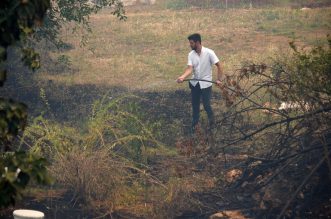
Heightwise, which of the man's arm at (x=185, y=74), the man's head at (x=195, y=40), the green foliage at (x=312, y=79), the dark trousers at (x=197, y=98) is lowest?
the dark trousers at (x=197, y=98)

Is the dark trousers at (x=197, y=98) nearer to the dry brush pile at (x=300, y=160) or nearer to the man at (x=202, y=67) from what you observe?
the man at (x=202, y=67)

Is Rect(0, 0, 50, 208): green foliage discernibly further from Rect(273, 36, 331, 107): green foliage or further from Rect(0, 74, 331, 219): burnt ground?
Rect(273, 36, 331, 107): green foliage

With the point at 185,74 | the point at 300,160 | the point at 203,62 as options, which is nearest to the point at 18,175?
the point at 300,160

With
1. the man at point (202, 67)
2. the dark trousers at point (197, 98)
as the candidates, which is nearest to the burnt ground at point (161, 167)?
the dark trousers at point (197, 98)

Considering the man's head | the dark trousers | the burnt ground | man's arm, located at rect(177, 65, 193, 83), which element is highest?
the man's head

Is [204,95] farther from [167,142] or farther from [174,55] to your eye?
[174,55]

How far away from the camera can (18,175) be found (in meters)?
3.08

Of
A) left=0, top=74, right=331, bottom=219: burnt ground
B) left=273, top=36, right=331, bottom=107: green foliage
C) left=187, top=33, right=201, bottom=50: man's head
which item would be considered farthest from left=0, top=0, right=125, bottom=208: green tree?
left=187, top=33, right=201, bottom=50: man's head

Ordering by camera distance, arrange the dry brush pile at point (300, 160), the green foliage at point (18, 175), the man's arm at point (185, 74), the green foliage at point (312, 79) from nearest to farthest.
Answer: the green foliage at point (18, 175) < the dry brush pile at point (300, 160) < the green foliage at point (312, 79) < the man's arm at point (185, 74)

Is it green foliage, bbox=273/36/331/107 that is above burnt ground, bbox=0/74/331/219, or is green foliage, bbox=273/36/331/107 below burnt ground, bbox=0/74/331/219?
above

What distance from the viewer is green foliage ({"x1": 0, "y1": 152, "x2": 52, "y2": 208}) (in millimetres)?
2947

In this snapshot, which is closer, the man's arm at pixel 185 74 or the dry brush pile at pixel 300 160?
the dry brush pile at pixel 300 160

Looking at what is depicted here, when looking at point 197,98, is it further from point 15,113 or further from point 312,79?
point 15,113

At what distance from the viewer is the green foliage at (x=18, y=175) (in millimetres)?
2947
